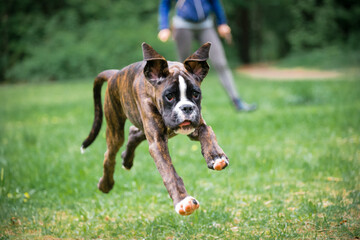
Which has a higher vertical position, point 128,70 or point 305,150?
point 128,70

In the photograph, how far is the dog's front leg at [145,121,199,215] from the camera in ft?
7.81

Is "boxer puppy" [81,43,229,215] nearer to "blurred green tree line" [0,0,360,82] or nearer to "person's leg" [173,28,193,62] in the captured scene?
"person's leg" [173,28,193,62]

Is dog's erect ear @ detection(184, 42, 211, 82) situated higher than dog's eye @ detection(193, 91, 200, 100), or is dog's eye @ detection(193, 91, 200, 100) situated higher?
dog's erect ear @ detection(184, 42, 211, 82)

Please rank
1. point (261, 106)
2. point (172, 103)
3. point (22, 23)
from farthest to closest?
point (22, 23), point (261, 106), point (172, 103)

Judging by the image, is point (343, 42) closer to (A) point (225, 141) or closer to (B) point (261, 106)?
(B) point (261, 106)

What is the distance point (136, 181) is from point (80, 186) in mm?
660

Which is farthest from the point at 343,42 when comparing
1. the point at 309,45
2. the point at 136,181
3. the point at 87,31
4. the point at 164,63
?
the point at 164,63

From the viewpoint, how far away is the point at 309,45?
2584 centimetres

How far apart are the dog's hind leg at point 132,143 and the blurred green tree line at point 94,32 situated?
1936cm

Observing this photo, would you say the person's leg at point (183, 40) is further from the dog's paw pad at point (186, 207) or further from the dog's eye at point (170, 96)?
the dog's paw pad at point (186, 207)

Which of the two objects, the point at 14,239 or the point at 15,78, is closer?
the point at 14,239

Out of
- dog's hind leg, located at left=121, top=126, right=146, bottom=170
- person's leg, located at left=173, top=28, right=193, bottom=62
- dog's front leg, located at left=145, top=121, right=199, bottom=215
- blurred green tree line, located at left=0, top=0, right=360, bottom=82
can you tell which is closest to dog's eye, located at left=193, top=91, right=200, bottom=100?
dog's front leg, located at left=145, top=121, right=199, bottom=215

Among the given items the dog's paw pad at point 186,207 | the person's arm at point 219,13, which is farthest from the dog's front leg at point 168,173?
the person's arm at point 219,13

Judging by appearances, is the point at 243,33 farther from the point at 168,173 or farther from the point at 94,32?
the point at 168,173
